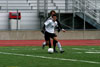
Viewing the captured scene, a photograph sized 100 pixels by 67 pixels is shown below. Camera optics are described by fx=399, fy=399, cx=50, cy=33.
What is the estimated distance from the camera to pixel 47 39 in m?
17.7

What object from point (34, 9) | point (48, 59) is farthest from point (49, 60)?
point (34, 9)

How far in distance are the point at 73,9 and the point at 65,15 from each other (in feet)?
3.66

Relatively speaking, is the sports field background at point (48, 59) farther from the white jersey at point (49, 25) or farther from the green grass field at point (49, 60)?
the white jersey at point (49, 25)

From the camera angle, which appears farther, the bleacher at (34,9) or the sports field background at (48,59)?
the bleacher at (34,9)

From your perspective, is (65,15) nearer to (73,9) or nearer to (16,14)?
(73,9)

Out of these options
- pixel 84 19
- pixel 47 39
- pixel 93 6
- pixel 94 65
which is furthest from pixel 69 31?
pixel 94 65

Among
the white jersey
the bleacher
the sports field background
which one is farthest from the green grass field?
the bleacher

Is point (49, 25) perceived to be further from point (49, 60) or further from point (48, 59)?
point (49, 60)

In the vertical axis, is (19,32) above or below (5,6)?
below

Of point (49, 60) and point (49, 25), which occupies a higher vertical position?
point (49, 25)

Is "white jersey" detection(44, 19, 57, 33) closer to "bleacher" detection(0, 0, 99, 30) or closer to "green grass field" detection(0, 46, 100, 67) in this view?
"green grass field" detection(0, 46, 100, 67)

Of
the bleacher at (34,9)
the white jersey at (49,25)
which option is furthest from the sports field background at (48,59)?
the bleacher at (34,9)

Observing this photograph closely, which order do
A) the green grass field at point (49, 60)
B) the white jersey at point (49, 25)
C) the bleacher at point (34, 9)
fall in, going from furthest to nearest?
the bleacher at point (34, 9), the white jersey at point (49, 25), the green grass field at point (49, 60)

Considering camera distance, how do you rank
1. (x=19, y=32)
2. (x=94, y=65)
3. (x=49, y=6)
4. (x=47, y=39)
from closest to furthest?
(x=94, y=65) → (x=47, y=39) → (x=19, y=32) → (x=49, y=6)
